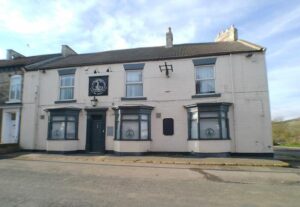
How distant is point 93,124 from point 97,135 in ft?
2.75

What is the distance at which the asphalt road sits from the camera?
20.6 ft

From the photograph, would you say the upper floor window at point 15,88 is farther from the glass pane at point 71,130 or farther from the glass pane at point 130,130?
the glass pane at point 130,130

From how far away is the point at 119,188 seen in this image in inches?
304

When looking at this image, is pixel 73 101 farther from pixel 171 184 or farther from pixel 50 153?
pixel 171 184

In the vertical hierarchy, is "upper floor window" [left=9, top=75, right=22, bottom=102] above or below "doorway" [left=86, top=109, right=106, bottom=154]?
above

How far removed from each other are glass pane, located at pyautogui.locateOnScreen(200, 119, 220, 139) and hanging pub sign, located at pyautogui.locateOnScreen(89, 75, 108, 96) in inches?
279

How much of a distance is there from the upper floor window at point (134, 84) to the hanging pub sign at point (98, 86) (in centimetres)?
161

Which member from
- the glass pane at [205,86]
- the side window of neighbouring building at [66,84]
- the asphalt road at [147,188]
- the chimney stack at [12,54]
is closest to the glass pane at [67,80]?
the side window of neighbouring building at [66,84]

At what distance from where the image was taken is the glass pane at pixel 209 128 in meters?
15.9

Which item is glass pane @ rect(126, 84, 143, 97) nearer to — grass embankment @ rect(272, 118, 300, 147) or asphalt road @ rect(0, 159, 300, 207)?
asphalt road @ rect(0, 159, 300, 207)

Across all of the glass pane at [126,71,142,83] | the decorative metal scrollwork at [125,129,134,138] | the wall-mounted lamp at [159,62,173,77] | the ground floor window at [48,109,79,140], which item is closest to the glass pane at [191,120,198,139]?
the wall-mounted lamp at [159,62,173,77]

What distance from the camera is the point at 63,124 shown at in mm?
18062

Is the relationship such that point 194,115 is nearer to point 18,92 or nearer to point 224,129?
point 224,129

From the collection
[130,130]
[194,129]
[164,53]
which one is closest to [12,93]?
[130,130]
